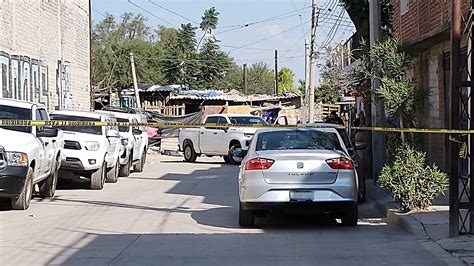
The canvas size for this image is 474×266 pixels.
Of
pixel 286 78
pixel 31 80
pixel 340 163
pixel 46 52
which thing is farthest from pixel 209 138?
pixel 286 78

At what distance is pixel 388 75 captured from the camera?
43.0 feet

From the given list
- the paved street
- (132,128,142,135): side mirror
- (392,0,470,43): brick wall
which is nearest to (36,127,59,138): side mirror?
the paved street

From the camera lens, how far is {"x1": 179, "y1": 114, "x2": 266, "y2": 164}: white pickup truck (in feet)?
95.0

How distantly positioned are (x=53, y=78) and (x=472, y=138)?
23662 millimetres

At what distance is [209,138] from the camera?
30.6m

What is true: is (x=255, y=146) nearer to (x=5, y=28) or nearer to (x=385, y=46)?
(x=385, y=46)

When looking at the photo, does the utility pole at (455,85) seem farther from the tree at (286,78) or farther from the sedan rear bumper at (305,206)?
the tree at (286,78)

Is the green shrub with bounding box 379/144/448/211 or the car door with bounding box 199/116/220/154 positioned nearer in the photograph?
the green shrub with bounding box 379/144/448/211

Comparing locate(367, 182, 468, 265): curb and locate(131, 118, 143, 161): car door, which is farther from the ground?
locate(131, 118, 143, 161): car door

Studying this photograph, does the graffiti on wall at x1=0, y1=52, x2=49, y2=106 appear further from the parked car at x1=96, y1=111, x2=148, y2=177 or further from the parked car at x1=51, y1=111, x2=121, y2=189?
the parked car at x1=51, y1=111, x2=121, y2=189

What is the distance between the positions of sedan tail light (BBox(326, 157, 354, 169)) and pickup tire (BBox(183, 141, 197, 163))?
2019 cm

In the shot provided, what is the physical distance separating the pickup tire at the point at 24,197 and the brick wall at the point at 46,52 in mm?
10707

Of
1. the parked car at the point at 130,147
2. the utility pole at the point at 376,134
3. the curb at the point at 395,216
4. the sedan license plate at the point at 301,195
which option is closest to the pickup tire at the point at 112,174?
the parked car at the point at 130,147

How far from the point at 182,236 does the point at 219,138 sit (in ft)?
60.3
